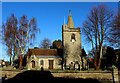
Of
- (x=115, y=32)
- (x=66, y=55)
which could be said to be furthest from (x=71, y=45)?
(x=115, y=32)

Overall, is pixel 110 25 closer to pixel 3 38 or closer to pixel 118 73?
pixel 118 73

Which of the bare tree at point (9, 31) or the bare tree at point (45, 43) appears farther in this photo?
the bare tree at point (45, 43)

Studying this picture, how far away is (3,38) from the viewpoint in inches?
1129

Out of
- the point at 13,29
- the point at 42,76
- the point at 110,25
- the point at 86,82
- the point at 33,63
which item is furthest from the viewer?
the point at 33,63

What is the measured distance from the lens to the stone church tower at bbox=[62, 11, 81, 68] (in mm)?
33844

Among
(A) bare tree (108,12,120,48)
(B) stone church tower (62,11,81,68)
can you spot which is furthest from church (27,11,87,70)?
(A) bare tree (108,12,120,48)

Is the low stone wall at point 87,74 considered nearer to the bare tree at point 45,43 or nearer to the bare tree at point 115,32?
the bare tree at point 115,32

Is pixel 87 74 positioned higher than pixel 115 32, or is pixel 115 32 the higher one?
pixel 115 32

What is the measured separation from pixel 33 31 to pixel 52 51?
10.4 metres

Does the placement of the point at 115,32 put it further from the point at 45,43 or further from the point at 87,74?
the point at 45,43

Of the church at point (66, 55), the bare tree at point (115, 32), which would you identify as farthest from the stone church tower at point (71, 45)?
the bare tree at point (115, 32)

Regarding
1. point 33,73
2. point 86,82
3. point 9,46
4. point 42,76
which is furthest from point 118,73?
point 9,46

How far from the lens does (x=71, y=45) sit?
34.5 metres

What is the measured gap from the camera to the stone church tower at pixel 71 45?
111 feet
